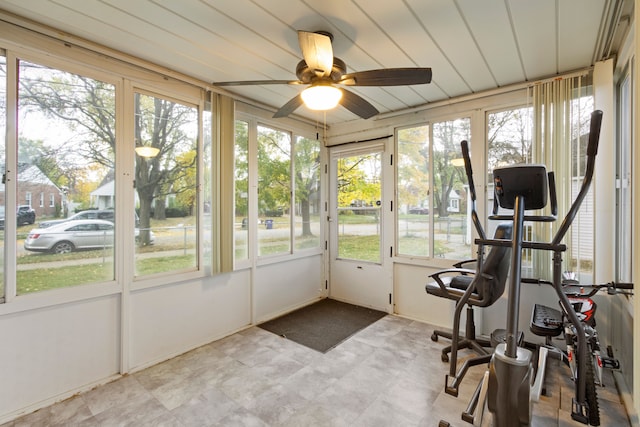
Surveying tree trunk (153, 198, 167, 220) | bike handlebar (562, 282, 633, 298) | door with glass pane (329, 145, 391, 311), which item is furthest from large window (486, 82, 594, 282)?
tree trunk (153, 198, 167, 220)

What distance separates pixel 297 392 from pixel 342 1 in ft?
8.04

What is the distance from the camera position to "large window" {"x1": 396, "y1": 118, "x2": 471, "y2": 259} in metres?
3.09

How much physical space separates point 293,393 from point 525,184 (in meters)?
1.94

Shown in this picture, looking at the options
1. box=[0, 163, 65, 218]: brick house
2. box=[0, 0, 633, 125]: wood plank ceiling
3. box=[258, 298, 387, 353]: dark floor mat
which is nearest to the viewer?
box=[0, 0, 633, 125]: wood plank ceiling

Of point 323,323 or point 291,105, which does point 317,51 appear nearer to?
point 291,105

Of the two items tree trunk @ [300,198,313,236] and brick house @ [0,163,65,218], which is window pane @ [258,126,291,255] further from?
brick house @ [0,163,65,218]

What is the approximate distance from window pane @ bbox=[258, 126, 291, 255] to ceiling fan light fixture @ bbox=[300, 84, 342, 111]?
1.54m

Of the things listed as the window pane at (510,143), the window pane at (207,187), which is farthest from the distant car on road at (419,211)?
the window pane at (207,187)

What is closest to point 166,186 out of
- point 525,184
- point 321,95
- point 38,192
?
point 38,192

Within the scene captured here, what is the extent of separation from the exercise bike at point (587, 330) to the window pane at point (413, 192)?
1.37 meters

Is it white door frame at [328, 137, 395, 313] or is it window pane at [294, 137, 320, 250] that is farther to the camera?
window pane at [294, 137, 320, 250]

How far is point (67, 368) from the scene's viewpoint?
2021 millimetres

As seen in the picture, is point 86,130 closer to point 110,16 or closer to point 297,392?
point 110,16

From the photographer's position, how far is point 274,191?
3.52m
